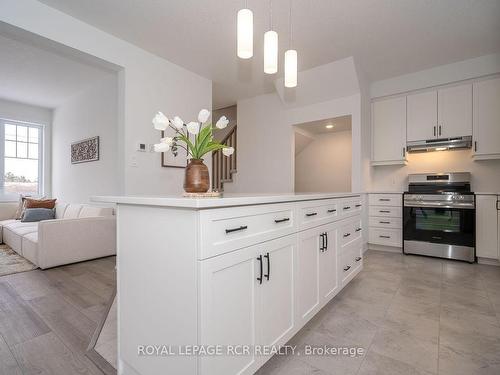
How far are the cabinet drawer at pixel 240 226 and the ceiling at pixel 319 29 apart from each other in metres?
2.07

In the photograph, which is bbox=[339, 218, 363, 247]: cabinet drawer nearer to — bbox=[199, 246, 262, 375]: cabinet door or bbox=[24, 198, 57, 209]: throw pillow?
bbox=[199, 246, 262, 375]: cabinet door

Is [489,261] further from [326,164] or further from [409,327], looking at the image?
[326,164]

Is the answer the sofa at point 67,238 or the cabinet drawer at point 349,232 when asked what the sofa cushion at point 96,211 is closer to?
the sofa at point 67,238

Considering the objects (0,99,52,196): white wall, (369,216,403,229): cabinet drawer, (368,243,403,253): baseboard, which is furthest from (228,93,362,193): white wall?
(0,99,52,196): white wall

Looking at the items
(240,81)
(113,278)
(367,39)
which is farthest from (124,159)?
(367,39)

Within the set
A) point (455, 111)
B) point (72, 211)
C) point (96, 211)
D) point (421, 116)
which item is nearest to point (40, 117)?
point (72, 211)

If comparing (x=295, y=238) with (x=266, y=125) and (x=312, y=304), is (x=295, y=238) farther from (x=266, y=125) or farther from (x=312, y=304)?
(x=266, y=125)

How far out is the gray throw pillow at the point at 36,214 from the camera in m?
4.37

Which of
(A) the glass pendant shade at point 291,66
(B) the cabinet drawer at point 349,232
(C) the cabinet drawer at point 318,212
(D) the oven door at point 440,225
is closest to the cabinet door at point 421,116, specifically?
(D) the oven door at point 440,225

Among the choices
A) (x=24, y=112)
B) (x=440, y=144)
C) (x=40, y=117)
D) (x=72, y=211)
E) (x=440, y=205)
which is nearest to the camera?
(x=440, y=205)

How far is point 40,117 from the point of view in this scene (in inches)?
223

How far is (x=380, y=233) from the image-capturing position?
12.9 ft

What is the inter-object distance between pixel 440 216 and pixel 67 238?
485 cm

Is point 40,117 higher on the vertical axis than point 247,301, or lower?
higher
